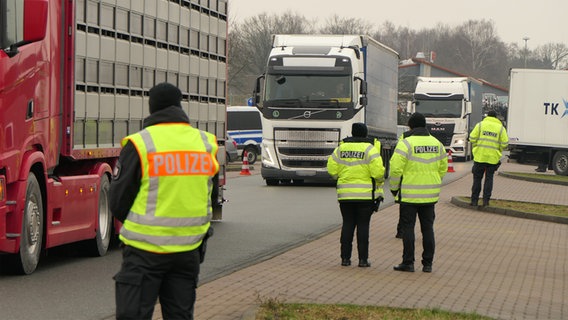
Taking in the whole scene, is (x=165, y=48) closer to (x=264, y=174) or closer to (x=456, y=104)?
(x=264, y=174)

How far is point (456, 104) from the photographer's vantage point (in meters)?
50.8

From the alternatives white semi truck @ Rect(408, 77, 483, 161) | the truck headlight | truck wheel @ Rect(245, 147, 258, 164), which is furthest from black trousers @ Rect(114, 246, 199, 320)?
white semi truck @ Rect(408, 77, 483, 161)

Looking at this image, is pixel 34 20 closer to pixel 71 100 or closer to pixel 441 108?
pixel 71 100

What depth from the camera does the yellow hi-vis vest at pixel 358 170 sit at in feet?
43.0

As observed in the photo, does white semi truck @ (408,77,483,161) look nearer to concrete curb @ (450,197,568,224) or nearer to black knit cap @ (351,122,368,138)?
concrete curb @ (450,197,568,224)

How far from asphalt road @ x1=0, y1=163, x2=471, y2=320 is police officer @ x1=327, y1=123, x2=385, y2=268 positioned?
1148 millimetres

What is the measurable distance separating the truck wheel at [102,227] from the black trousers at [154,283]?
24.3 feet

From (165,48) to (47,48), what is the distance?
3614mm

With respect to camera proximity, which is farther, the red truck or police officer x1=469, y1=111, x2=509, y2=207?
police officer x1=469, y1=111, x2=509, y2=207

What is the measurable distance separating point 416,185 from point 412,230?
48 centimetres

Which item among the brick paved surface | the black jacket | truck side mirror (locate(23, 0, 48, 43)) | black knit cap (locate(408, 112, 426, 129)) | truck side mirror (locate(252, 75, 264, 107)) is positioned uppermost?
truck side mirror (locate(23, 0, 48, 43))

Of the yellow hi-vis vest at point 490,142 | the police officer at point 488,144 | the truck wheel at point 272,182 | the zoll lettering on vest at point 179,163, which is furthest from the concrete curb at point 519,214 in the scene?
the zoll lettering on vest at point 179,163

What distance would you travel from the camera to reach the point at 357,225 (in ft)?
43.6

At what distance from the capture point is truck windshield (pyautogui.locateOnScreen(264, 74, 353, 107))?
28.6 meters
